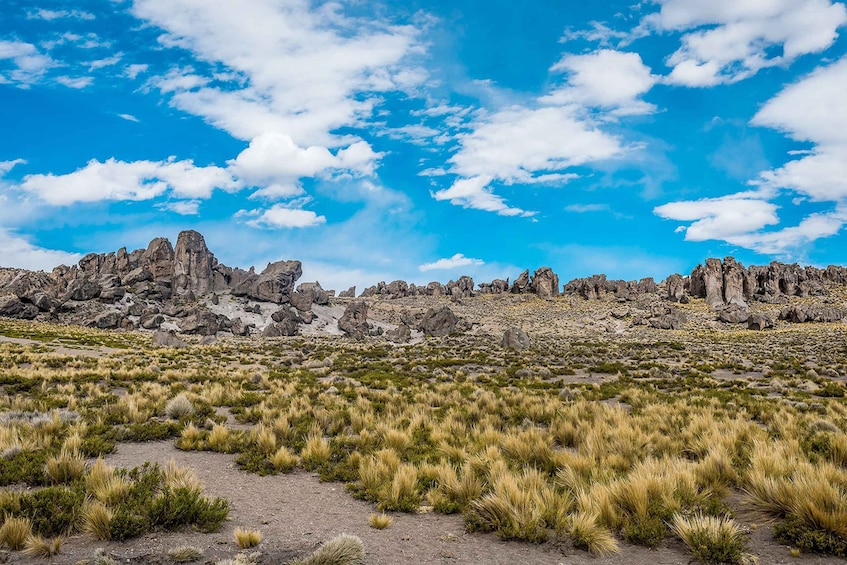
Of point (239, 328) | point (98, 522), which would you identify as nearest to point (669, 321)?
point (239, 328)

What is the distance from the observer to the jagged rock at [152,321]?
72688 millimetres

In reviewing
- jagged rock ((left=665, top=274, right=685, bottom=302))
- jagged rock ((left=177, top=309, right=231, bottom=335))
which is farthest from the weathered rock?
jagged rock ((left=665, top=274, right=685, bottom=302))

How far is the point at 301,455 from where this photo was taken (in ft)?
32.5

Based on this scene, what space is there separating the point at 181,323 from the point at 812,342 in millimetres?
81742

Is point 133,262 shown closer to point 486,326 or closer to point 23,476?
point 486,326

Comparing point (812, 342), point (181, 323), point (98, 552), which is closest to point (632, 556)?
point (98, 552)

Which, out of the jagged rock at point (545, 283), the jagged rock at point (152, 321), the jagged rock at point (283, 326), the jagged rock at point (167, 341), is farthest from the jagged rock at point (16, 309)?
the jagged rock at point (545, 283)

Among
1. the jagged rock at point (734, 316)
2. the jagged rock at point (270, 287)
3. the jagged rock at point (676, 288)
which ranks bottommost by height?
the jagged rock at point (734, 316)

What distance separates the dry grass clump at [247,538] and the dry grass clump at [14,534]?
8.11 ft

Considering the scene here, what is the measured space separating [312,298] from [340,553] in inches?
3898

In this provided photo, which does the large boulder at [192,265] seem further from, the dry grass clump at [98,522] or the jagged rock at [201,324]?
the dry grass clump at [98,522]

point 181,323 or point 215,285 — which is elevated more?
point 215,285

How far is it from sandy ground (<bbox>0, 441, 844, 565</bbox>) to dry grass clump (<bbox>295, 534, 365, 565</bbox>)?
32cm

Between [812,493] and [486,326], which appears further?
[486,326]
